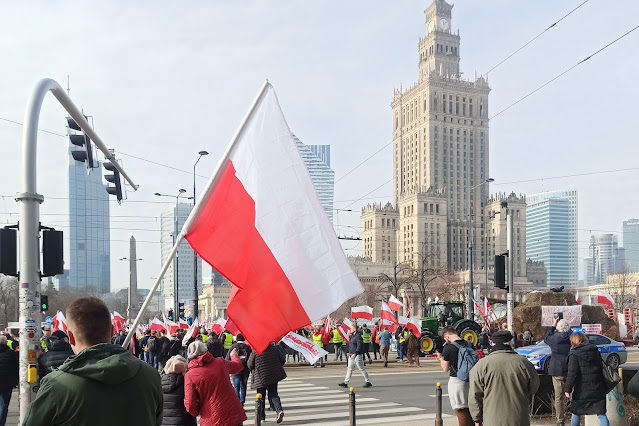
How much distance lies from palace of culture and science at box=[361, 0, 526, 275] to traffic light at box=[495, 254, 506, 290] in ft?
403

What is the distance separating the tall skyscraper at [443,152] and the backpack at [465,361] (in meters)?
139

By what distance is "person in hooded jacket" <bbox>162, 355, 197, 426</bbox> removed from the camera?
7.64m

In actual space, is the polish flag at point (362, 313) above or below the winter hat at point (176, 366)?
below

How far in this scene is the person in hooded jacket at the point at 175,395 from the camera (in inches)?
301

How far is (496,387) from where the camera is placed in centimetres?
774

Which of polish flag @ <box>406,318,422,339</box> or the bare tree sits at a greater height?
polish flag @ <box>406,318,422,339</box>

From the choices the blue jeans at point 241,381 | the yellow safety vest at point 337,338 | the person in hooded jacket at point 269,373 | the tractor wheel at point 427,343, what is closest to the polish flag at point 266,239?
the person in hooded jacket at point 269,373

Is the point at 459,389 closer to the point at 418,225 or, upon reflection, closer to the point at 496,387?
the point at 496,387

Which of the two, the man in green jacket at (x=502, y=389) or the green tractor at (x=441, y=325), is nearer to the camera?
the man in green jacket at (x=502, y=389)

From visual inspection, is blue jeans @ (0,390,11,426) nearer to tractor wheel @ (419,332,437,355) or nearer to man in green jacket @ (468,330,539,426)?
man in green jacket @ (468,330,539,426)

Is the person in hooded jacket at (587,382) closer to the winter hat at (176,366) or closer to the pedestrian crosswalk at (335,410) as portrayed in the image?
the pedestrian crosswalk at (335,410)

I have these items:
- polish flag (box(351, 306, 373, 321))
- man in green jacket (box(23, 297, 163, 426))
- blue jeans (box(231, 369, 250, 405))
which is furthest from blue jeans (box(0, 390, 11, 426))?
polish flag (box(351, 306, 373, 321))

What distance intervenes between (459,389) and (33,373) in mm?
5469

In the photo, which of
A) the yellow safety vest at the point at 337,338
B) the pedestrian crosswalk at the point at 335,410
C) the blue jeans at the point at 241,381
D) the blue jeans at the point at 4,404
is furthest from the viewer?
the yellow safety vest at the point at 337,338
